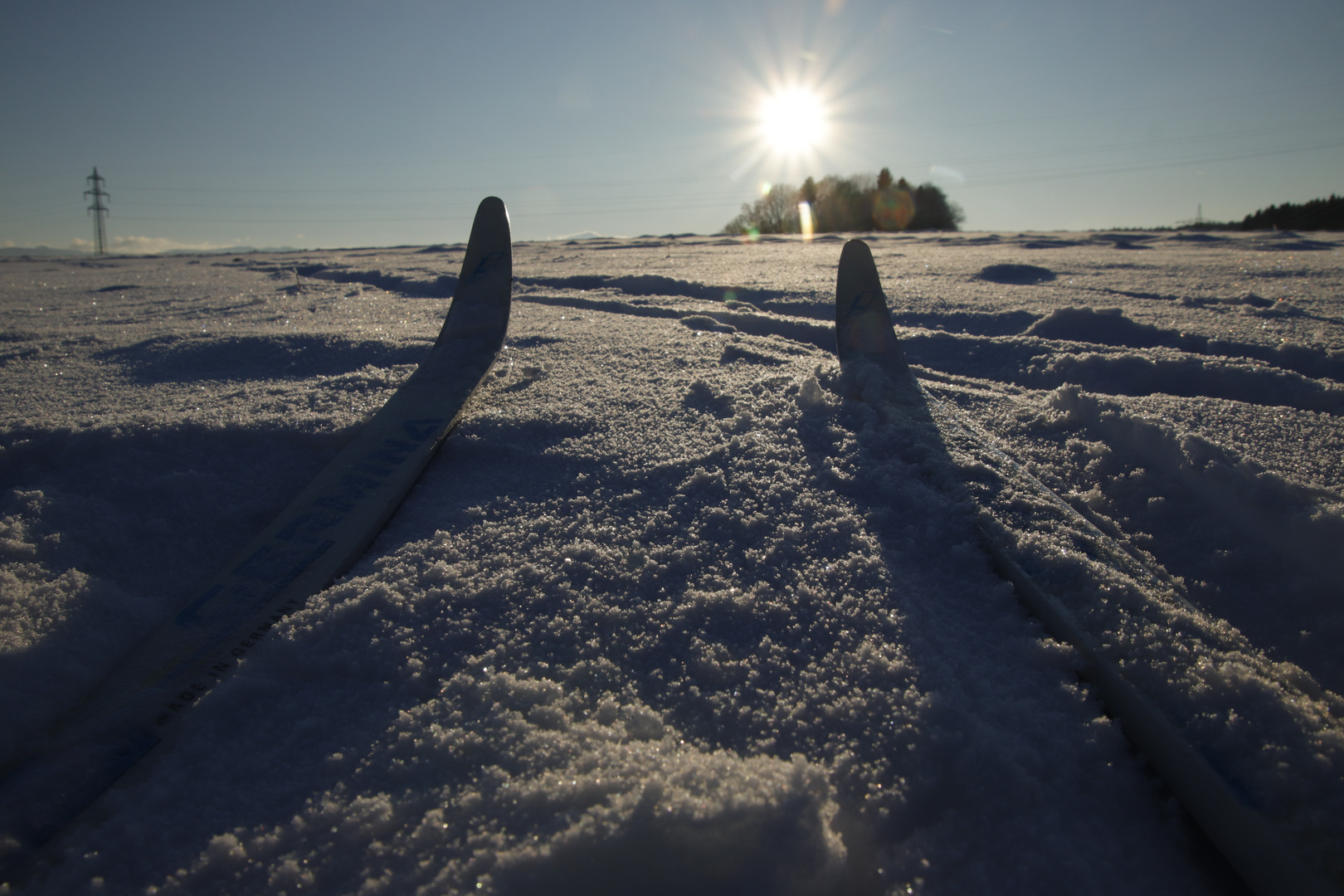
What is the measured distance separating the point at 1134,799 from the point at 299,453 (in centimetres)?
213

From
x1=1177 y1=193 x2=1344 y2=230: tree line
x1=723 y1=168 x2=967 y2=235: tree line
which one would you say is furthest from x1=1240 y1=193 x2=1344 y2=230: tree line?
x1=723 y1=168 x2=967 y2=235: tree line

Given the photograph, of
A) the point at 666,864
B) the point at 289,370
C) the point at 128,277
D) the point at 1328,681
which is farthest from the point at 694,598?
the point at 128,277

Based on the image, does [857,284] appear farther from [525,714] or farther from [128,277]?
[128,277]

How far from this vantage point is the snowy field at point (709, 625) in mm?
777

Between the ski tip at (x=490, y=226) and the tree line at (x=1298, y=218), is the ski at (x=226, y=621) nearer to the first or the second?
the ski tip at (x=490, y=226)

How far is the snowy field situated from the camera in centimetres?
78

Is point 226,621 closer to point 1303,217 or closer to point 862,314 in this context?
point 862,314

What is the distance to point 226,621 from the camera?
47.5 inches

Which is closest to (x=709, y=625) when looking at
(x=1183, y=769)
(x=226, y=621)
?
(x=1183, y=769)

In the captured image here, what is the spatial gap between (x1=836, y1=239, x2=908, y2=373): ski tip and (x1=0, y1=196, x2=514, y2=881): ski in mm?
1485

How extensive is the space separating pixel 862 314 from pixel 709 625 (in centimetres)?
174

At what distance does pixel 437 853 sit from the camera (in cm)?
77

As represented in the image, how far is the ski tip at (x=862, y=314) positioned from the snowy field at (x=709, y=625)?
0.32 m

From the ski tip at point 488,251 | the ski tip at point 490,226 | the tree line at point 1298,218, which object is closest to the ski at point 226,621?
the ski tip at point 488,251
